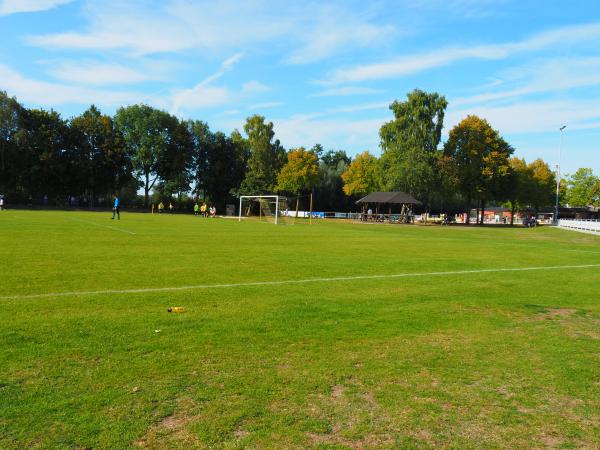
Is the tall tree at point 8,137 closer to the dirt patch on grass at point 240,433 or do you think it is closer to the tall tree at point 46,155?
the tall tree at point 46,155

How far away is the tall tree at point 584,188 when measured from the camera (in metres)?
89.8

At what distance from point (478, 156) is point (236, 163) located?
42.2 metres

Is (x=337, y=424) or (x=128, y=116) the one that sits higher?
(x=128, y=116)

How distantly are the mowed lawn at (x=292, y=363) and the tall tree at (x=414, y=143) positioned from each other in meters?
52.7

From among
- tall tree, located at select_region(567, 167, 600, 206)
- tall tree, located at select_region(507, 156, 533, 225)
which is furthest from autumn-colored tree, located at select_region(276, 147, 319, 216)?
tall tree, located at select_region(567, 167, 600, 206)

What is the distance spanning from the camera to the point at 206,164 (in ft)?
283

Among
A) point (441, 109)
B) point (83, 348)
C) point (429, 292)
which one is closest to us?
point (83, 348)

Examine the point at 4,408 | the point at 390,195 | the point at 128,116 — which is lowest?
the point at 4,408

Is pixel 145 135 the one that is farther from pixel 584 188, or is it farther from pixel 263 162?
pixel 584 188

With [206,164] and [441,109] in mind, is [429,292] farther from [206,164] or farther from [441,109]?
[206,164]

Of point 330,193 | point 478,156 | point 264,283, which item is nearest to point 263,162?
point 330,193

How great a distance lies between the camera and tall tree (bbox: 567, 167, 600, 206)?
89.8 meters

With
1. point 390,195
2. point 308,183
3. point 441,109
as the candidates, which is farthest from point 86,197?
point 441,109

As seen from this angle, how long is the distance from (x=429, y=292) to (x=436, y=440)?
6384 millimetres
